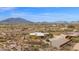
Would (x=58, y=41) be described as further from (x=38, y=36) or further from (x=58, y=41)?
(x=38, y=36)

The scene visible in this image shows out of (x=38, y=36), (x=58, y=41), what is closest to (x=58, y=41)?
(x=58, y=41)
